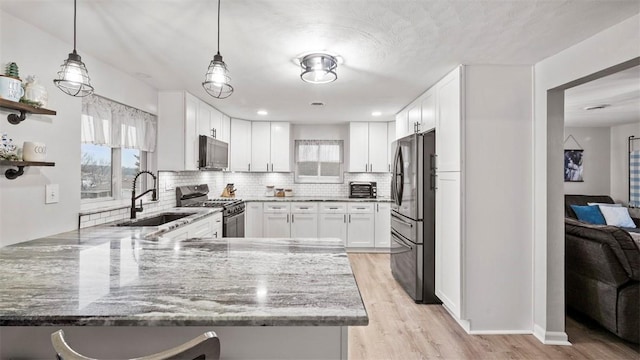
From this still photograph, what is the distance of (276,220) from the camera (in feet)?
16.8

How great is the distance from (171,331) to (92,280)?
0.41 meters

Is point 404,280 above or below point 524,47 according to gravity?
below

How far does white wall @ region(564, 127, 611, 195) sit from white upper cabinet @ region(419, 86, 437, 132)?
158 inches

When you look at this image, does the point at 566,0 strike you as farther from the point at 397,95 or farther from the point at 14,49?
the point at 14,49

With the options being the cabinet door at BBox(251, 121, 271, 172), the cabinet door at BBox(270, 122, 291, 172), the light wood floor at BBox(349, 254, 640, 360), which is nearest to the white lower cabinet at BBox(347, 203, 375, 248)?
the cabinet door at BBox(270, 122, 291, 172)

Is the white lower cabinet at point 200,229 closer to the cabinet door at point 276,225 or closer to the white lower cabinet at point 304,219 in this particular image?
the cabinet door at point 276,225

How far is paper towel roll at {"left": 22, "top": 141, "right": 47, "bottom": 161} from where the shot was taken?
1835mm

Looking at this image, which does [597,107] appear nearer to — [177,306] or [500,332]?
[500,332]

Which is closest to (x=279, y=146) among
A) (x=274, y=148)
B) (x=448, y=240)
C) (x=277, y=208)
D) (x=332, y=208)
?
(x=274, y=148)

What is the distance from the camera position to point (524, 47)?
2.24 m

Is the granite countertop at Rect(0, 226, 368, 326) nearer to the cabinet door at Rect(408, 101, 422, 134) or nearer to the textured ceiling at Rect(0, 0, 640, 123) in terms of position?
the textured ceiling at Rect(0, 0, 640, 123)

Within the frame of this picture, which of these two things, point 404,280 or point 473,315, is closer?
point 473,315

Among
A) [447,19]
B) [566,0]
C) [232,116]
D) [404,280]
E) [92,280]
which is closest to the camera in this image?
[92,280]

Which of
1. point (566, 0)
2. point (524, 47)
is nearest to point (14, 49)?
point (566, 0)
